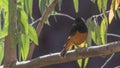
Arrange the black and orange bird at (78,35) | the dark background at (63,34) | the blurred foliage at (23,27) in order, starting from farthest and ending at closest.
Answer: the dark background at (63,34) < the black and orange bird at (78,35) < the blurred foliage at (23,27)

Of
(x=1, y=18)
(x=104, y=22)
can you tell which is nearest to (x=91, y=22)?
(x=104, y=22)

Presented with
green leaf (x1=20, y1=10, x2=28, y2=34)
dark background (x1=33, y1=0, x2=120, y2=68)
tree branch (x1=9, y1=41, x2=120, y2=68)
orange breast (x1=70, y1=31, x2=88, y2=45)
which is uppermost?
green leaf (x1=20, y1=10, x2=28, y2=34)

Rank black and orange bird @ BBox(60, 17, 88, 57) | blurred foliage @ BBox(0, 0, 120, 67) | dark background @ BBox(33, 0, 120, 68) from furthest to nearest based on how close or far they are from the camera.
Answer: dark background @ BBox(33, 0, 120, 68), black and orange bird @ BBox(60, 17, 88, 57), blurred foliage @ BBox(0, 0, 120, 67)

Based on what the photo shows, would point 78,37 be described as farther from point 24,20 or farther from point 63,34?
point 63,34

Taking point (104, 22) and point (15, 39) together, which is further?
point (104, 22)

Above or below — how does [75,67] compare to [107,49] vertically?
below

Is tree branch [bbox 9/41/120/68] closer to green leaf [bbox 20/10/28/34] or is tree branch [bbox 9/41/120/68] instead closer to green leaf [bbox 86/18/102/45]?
green leaf [bbox 20/10/28/34]

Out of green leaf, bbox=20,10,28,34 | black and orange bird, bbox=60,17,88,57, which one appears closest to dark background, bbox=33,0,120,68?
black and orange bird, bbox=60,17,88,57

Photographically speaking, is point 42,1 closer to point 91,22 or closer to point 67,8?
point 91,22

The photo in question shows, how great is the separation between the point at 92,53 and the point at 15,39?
0.13 metres

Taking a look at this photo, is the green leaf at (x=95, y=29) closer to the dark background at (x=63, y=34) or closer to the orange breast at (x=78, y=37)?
the orange breast at (x=78, y=37)

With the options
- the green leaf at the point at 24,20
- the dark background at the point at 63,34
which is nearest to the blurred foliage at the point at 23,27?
the green leaf at the point at 24,20

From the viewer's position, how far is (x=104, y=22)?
0.85m

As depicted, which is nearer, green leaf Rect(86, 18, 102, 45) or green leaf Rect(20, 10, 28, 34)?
green leaf Rect(20, 10, 28, 34)
